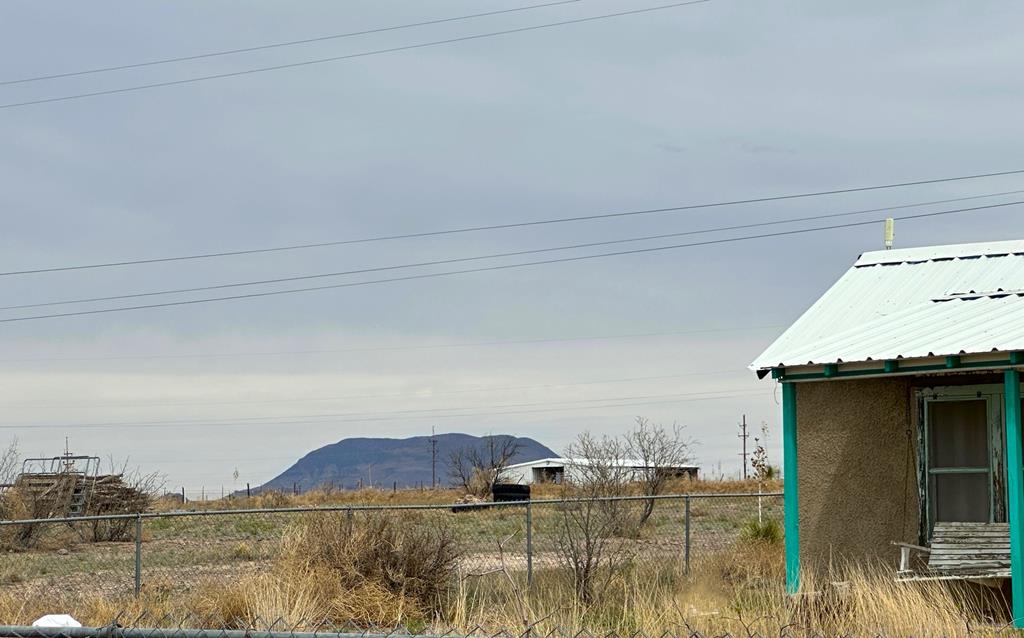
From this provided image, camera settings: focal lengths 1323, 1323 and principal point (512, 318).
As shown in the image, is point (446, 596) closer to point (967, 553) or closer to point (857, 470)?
point (857, 470)

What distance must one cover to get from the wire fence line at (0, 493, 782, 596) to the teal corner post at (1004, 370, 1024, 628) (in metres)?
4.46

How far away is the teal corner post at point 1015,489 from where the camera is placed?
1230cm

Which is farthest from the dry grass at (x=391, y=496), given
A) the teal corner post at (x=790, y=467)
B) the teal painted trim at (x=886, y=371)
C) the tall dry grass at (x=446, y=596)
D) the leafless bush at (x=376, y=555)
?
the teal painted trim at (x=886, y=371)

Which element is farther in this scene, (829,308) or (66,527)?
(66,527)

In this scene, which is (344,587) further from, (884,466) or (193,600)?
(884,466)

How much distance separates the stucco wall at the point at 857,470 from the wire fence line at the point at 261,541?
2.28 meters

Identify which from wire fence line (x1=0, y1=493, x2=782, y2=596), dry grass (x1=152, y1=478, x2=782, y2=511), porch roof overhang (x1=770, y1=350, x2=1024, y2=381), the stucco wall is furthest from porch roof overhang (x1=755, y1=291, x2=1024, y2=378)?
dry grass (x1=152, y1=478, x2=782, y2=511)

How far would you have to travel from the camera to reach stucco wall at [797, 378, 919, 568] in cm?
1450

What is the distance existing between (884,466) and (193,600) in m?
7.52

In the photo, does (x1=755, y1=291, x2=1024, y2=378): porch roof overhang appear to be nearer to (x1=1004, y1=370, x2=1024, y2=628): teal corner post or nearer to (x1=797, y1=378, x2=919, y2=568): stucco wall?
(x1=1004, y1=370, x2=1024, y2=628): teal corner post

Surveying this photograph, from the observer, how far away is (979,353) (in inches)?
487

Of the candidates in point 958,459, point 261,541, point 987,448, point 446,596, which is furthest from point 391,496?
point 987,448

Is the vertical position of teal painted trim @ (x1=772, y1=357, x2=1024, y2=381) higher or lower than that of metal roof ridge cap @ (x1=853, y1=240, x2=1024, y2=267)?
lower

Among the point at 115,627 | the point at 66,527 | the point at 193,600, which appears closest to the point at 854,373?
the point at 193,600
